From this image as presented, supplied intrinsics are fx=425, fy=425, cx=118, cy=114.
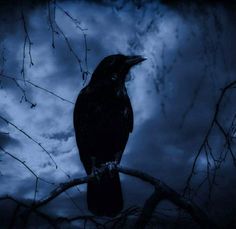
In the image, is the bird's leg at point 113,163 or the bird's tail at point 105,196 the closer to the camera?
the bird's tail at point 105,196

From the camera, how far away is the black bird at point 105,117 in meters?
2.55

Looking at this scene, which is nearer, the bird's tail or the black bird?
the bird's tail

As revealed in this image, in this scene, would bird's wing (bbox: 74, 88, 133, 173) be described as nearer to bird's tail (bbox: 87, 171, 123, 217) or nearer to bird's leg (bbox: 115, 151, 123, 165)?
bird's leg (bbox: 115, 151, 123, 165)

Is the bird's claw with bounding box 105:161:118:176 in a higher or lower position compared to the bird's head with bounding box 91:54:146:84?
lower

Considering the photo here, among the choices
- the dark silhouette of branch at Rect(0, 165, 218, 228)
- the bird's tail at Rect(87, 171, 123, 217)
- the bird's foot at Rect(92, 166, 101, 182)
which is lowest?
the dark silhouette of branch at Rect(0, 165, 218, 228)

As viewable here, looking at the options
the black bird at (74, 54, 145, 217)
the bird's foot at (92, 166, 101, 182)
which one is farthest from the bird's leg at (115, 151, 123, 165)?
the bird's foot at (92, 166, 101, 182)

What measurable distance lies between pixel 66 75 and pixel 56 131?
0.33m

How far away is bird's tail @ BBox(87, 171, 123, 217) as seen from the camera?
242 centimetres

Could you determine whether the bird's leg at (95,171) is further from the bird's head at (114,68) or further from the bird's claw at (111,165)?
the bird's head at (114,68)

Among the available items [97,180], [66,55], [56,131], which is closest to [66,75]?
[66,55]

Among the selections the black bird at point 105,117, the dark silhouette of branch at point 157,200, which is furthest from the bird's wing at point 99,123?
the dark silhouette of branch at point 157,200

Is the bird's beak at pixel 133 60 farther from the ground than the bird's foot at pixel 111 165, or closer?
farther from the ground

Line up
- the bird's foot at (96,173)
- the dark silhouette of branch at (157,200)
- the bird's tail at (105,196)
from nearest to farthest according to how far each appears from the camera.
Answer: the dark silhouette of branch at (157,200) < the bird's tail at (105,196) < the bird's foot at (96,173)

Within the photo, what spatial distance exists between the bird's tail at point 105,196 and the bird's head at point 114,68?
A: 23.2 inches
